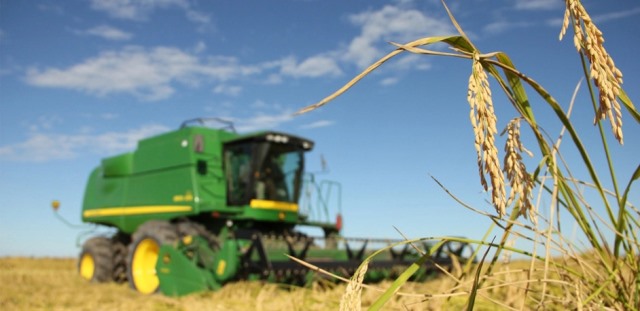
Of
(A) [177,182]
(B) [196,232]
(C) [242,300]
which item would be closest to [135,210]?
(A) [177,182]

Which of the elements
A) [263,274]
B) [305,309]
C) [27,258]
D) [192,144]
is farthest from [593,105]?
[27,258]

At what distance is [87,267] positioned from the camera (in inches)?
561

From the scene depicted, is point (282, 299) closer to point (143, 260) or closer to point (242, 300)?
point (242, 300)

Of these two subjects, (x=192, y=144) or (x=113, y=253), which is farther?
(x=113, y=253)

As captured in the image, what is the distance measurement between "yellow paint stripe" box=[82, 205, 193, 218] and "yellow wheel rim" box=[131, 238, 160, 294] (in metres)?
1.05

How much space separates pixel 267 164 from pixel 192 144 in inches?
65.0

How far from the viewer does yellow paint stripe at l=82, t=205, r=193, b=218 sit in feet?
38.3

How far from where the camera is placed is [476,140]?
1.10 meters

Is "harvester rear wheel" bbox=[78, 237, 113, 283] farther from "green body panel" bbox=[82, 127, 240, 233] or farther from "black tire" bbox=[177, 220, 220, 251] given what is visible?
"black tire" bbox=[177, 220, 220, 251]

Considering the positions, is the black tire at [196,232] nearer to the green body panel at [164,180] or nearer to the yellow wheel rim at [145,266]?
the green body panel at [164,180]

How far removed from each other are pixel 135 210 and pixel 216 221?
265cm

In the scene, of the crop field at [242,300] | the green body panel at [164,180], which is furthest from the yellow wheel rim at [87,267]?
the crop field at [242,300]

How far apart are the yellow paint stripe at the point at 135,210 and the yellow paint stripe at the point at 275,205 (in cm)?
133

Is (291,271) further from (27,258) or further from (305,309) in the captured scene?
(27,258)
